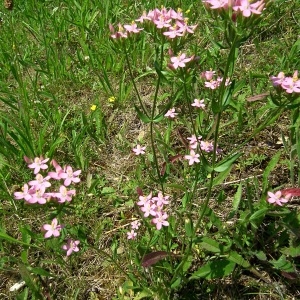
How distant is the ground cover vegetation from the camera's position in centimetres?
175

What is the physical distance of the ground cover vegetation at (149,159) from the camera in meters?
1.75

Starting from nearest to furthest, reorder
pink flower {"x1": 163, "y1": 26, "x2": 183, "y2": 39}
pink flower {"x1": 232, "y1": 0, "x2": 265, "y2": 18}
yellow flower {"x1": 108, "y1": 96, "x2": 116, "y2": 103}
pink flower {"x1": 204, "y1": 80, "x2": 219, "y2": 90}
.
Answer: pink flower {"x1": 232, "y1": 0, "x2": 265, "y2": 18} < pink flower {"x1": 163, "y1": 26, "x2": 183, "y2": 39} < pink flower {"x1": 204, "y1": 80, "x2": 219, "y2": 90} < yellow flower {"x1": 108, "y1": 96, "x2": 116, "y2": 103}

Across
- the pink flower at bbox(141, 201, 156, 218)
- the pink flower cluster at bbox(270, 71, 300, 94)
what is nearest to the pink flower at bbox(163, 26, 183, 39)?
the pink flower cluster at bbox(270, 71, 300, 94)

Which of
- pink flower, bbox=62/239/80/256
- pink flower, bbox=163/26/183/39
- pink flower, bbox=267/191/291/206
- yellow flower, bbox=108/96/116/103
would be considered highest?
pink flower, bbox=163/26/183/39

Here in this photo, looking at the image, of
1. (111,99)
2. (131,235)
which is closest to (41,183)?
(131,235)

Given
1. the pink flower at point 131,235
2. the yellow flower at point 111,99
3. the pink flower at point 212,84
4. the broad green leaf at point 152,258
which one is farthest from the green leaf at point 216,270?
the yellow flower at point 111,99

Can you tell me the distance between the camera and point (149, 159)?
254 centimetres

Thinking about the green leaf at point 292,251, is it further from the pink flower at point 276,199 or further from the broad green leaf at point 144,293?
the broad green leaf at point 144,293

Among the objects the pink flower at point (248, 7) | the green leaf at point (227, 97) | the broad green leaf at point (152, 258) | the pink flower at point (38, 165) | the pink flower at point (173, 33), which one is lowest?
the broad green leaf at point (152, 258)

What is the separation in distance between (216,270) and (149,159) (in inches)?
36.6

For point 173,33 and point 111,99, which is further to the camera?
point 111,99

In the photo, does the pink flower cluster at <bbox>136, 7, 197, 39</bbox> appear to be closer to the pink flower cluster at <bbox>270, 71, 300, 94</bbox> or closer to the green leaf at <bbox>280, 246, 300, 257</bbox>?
the pink flower cluster at <bbox>270, 71, 300, 94</bbox>

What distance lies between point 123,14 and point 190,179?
1937 millimetres

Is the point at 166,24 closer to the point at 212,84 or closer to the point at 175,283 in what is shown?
the point at 212,84
